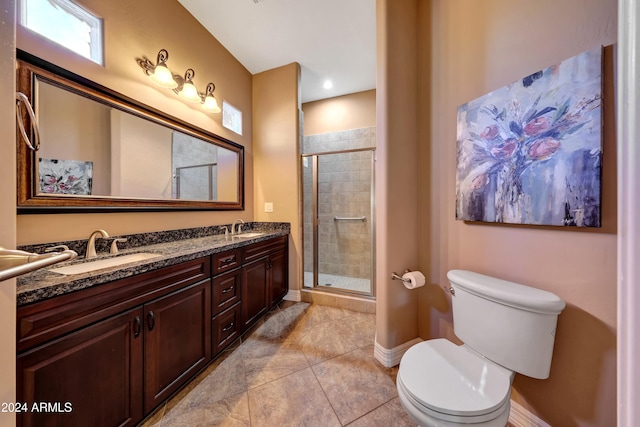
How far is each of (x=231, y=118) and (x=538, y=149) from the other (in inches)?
103

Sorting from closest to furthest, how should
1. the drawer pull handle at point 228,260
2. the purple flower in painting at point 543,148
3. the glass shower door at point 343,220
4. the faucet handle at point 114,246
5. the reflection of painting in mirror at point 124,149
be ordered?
the purple flower in painting at point 543,148
the reflection of painting in mirror at point 124,149
the faucet handle at point 114,246
the drawer pull handle at point 228,260
the glass shower door at point 343,220

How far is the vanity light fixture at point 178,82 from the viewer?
173 cm

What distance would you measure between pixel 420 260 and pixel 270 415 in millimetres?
1349

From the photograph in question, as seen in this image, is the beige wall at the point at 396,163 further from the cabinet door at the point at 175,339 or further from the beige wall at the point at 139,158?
the beige wall at the point at 139,158

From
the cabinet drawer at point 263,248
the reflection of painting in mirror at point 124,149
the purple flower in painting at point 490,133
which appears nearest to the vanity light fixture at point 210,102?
the reflection of painting in mirror at point 124,149

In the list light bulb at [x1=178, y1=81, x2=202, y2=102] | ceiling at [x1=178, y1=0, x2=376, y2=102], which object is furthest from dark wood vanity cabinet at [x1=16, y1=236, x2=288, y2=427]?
ceiling at [x1=178, y1=0, x2=376, y2=102]

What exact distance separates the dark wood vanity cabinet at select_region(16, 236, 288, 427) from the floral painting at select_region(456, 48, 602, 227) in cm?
175

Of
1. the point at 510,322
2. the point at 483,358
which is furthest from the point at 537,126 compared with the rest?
the point at 483,358

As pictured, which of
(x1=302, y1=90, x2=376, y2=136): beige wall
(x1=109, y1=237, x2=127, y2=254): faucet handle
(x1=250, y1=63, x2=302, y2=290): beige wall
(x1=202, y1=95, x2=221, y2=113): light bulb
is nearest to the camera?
(x1=109, y1=237, x2=127, y2=254): faucet handle

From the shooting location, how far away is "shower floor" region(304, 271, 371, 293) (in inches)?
109

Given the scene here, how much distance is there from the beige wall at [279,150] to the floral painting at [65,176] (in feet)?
5.35

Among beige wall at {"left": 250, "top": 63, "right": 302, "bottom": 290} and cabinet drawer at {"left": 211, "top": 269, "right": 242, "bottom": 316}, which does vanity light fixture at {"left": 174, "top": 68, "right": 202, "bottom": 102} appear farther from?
cabinet drawer at {"left": 211, "top": 269, "right": 242, "bottom": 316}

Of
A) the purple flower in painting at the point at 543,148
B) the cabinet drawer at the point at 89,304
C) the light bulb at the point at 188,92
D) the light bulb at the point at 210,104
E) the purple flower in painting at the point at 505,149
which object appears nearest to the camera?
the cabinet drawer at the point at 89,304

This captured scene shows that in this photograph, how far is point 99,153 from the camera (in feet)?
4.77
